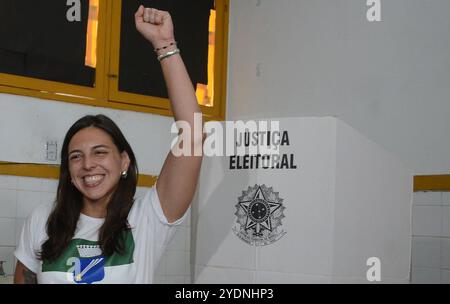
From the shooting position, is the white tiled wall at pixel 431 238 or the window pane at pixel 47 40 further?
the window pane at pixel 47 40

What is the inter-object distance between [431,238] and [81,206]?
202 cm

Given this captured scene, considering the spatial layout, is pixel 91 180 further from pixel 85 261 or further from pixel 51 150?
pixel 51 150

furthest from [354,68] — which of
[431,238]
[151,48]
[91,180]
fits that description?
[91,180]

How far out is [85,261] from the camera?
1.41 meters

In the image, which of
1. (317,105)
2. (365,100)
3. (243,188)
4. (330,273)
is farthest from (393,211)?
(317,105)

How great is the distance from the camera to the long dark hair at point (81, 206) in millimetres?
1433

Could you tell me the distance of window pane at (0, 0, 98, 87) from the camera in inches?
133

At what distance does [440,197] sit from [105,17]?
2097mm

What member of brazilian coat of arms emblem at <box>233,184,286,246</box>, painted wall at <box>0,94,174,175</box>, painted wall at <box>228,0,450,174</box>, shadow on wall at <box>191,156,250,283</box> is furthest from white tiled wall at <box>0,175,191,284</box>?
brazilian coat of arms emblem at <box>233,184,286,246</box>

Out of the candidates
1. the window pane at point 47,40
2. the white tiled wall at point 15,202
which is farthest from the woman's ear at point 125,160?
the window pane at point 47,40

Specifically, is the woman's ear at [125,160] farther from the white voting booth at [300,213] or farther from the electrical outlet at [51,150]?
the electrical outlet at [51,150]

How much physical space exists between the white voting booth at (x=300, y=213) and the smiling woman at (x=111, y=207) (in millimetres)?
529

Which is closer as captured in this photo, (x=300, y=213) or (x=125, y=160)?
(x=125, y=160)

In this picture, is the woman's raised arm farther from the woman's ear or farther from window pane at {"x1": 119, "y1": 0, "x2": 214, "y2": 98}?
window pane at {"x1": 119, "y1": 0, "x2": 214, "y2": 98}
